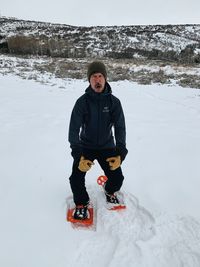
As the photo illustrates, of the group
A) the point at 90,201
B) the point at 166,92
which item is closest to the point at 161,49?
the point at 166,92

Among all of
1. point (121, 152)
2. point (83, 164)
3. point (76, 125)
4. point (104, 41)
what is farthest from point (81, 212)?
point (104, 41)

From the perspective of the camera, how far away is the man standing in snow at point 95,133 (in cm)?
272

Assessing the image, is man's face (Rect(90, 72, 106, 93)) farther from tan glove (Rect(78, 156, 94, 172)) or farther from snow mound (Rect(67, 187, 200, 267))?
snow mound (Rect(67, 187, 200, 267))

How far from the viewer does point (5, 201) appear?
10.4ft

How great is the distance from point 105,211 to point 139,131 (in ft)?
10.1

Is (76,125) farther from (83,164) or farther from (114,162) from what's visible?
(114,162)

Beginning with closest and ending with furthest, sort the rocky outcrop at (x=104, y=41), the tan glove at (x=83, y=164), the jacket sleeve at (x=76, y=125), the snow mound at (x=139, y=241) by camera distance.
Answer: the snow mound at (x=139, y=241) → the tan glove at (x=83, y=164) → the jacket sleeve at (x=76, y=125) → the rocky outcrop at (x=104, y=41)

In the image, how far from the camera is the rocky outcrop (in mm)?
31625

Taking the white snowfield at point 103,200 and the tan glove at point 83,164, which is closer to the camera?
the white snowfield at point 103,200

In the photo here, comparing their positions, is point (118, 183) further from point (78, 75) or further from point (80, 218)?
point (78, 75)

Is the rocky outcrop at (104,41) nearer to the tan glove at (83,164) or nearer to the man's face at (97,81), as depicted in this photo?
the man's face at (97,81)

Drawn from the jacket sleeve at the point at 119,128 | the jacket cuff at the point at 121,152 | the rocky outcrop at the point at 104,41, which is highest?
the rocky outcrop at the point at 104,41

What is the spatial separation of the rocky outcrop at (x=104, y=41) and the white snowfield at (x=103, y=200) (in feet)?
81.3

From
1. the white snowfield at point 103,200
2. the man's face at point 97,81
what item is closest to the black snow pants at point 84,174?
the white snowfield at point 103,200
